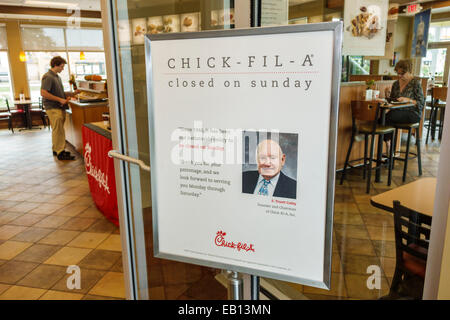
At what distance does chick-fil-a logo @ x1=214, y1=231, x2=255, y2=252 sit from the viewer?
1.16 m

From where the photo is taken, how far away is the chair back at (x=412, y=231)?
127 cm

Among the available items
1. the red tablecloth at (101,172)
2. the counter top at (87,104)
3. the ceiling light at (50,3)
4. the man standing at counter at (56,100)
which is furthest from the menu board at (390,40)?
the ceiling light at (50,3)

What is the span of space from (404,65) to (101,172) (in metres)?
2.75

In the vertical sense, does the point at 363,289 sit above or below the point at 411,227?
below

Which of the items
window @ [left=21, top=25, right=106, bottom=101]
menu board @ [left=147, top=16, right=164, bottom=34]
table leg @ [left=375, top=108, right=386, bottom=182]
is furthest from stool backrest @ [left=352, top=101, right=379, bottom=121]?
window @ [left=21, top=25, right=106, bottom=101]

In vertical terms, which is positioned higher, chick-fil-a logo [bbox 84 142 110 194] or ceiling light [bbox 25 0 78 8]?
ceiling light [bbox 25 0 78 8]

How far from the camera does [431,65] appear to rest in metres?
1.24

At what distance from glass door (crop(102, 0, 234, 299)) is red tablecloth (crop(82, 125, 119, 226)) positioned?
1375 mm

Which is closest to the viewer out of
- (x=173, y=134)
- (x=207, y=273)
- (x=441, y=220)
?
(x=441, y=220)

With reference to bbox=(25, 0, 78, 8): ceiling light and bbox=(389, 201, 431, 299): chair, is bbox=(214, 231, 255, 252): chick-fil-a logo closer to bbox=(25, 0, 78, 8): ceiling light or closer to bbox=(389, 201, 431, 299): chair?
bbox=(389, 201, 431, 299): chair
